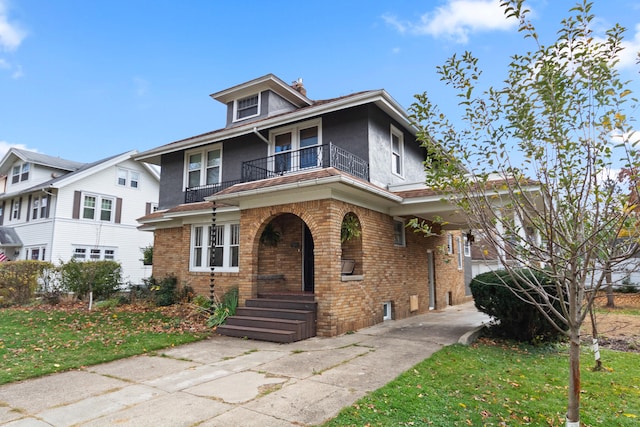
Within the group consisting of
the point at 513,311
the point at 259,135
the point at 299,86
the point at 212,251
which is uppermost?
the point at 299,86

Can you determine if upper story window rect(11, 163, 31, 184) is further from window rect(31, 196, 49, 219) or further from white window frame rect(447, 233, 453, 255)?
white window frame rect(447, 233, 453, 255)

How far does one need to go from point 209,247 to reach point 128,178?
14860 millimetres

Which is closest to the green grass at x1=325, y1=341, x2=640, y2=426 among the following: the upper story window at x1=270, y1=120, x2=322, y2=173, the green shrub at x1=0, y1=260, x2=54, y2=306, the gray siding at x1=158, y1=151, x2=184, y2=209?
the upper story window at x1=270, y1=120, x2=322, y2=173

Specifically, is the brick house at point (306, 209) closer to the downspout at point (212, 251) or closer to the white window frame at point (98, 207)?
the downspout at point (212, 251)

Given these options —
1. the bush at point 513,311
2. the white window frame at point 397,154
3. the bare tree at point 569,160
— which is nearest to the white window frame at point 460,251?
the white window frame at point 397,154

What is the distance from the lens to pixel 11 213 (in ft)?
78.5

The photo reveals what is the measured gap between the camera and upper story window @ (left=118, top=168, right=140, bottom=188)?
2360cm

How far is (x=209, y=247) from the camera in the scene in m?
12.5

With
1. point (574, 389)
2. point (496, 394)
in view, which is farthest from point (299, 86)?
point (574, 389)

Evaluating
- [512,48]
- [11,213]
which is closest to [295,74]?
[512,48]

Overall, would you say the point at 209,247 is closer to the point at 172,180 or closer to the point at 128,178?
the point at 172,180

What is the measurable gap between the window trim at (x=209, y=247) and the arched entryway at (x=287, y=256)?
1.07 m

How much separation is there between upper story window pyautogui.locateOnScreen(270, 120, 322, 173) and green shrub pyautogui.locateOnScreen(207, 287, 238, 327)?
13.7 ft

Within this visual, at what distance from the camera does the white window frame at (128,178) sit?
2350 centimetres
